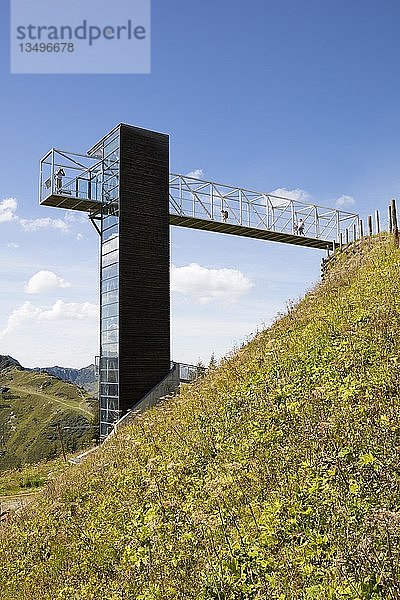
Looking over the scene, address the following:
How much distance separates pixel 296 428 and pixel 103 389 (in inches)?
574

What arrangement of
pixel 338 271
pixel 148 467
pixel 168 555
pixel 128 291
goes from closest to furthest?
pixel 168 555 < pixel 148 467 < pixel 338 271 < pixel 128 291

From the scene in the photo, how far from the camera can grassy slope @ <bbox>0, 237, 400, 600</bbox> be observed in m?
4.93

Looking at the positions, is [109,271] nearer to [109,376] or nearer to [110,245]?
[110,245]

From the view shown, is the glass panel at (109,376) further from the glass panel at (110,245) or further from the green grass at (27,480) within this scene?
the glass panel at (110,245)

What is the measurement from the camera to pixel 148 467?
30.3ft

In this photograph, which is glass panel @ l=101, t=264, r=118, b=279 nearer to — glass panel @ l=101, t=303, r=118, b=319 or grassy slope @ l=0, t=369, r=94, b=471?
glass panel @ l=101, t=303, r=118, b=319

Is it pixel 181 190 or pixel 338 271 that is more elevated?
pixel 181 190

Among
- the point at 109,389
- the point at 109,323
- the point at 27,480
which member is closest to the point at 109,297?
the point at 109,323

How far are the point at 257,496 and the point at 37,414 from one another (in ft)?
448

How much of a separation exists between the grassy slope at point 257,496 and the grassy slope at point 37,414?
96.1 metres

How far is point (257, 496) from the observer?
20.7 feet

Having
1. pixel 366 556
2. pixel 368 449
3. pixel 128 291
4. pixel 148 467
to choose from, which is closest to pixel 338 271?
pixel 128 291

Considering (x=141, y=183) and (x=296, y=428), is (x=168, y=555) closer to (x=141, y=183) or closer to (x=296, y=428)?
(x=296, y=428)

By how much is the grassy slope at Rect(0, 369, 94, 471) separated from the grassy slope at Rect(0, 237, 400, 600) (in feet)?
315
